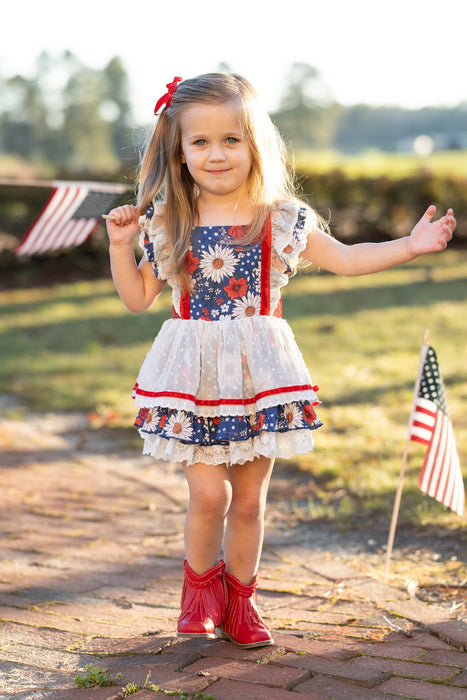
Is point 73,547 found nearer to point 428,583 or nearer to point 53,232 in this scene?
point 428,583

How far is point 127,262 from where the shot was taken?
2.64m

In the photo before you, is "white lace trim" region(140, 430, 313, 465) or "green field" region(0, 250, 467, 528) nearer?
"white lace trim" region(140, 430, 313, 465)

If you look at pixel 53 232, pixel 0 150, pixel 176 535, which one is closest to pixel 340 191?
pixel 53 232

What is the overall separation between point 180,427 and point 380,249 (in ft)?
2.57

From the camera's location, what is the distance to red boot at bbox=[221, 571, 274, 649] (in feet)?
8.21

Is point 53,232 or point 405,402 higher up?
point 53,232

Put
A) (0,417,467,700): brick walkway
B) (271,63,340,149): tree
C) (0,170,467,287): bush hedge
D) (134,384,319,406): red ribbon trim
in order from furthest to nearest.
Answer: (271,63,340,149): tree < (0,170,467,287): bush hedge < (134,384,319,406): red ribbon trim < (0,417,467,700): brick walkway

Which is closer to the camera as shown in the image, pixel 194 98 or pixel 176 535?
pixel 194 98

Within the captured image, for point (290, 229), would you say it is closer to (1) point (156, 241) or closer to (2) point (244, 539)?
(1) point (156, 241)

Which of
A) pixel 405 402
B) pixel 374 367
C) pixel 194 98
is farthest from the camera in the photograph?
pixel 374 367

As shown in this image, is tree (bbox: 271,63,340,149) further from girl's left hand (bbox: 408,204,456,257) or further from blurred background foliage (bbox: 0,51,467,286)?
girl's left hand (bbox: 408,204,456,257)

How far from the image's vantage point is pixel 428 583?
3092mm

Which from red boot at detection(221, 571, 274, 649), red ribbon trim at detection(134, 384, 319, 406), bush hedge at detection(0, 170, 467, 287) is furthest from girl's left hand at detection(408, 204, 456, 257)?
bush hedge at detection(0, 170, 467, 287)

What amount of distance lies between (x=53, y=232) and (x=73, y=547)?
1.93 m
